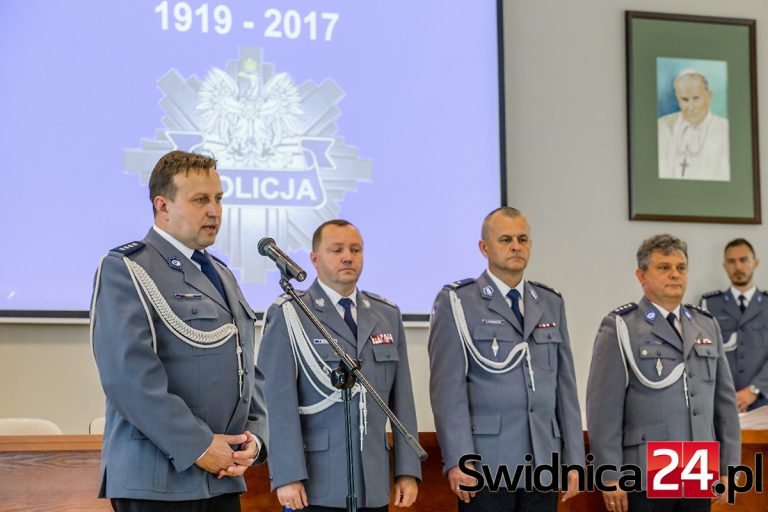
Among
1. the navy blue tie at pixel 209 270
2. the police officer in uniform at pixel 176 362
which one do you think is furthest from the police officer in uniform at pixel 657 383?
the navy blue tie at pixel 209 270

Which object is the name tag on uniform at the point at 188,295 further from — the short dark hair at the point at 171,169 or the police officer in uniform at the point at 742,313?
the police officer in uniform at the point at 742,313

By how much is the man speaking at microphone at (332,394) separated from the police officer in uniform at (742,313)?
9.80 ft

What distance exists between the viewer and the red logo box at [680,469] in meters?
3.91

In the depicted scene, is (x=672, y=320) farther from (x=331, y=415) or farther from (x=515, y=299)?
(x=331, y=415)

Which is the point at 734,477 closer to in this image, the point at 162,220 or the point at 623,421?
the point at 623,421

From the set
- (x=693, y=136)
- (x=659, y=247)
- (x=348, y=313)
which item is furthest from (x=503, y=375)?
(x=693, y=136)

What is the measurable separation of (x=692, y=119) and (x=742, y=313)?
3.70 ft

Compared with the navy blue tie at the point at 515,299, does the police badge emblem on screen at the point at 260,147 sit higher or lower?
higher

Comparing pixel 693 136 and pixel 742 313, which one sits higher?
pixel 693 136

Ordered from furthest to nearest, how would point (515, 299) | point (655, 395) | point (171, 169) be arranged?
point (655, 395)
point (515, 299)
point (171, 169)

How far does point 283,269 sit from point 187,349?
309mm

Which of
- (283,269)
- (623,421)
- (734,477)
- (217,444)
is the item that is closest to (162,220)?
(283,269)

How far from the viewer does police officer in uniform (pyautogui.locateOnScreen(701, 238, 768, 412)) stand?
5961 mm

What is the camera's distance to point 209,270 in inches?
110
